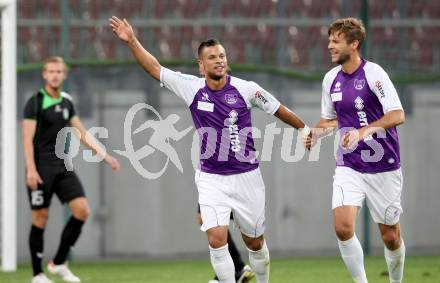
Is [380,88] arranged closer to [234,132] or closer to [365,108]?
[365,108]

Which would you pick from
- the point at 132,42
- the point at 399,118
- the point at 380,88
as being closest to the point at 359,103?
the point at 380,88

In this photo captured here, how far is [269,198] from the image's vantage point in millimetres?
13414

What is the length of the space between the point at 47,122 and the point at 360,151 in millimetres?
3487

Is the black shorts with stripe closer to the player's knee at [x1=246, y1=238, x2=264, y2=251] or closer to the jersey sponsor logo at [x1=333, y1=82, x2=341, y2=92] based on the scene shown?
the player's knee at [x1=246, y1=238, x2=264, y2=251]

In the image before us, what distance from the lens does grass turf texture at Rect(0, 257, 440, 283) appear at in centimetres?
1078

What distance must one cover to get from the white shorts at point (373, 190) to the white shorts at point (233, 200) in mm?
609

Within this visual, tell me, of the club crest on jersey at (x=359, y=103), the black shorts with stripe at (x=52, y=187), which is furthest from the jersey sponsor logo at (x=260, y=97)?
the black shorts with stripe at (x=52, y=187)

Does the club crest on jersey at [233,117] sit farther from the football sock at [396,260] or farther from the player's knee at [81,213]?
the player's knee at [81,213]

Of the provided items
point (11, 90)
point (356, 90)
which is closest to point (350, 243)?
point (356, 90)

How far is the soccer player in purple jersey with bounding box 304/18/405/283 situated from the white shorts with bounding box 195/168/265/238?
0.57m

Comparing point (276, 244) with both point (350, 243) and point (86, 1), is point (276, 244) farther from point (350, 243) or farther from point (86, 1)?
point (350, 243)

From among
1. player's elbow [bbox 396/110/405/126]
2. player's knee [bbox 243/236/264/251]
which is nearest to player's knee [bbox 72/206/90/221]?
player's knee [bbox 243/236/264/251]

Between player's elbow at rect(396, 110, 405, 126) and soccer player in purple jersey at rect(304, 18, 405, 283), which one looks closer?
player's elbow at rect(396, 110, 405, 126)

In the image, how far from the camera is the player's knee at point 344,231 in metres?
8.34
